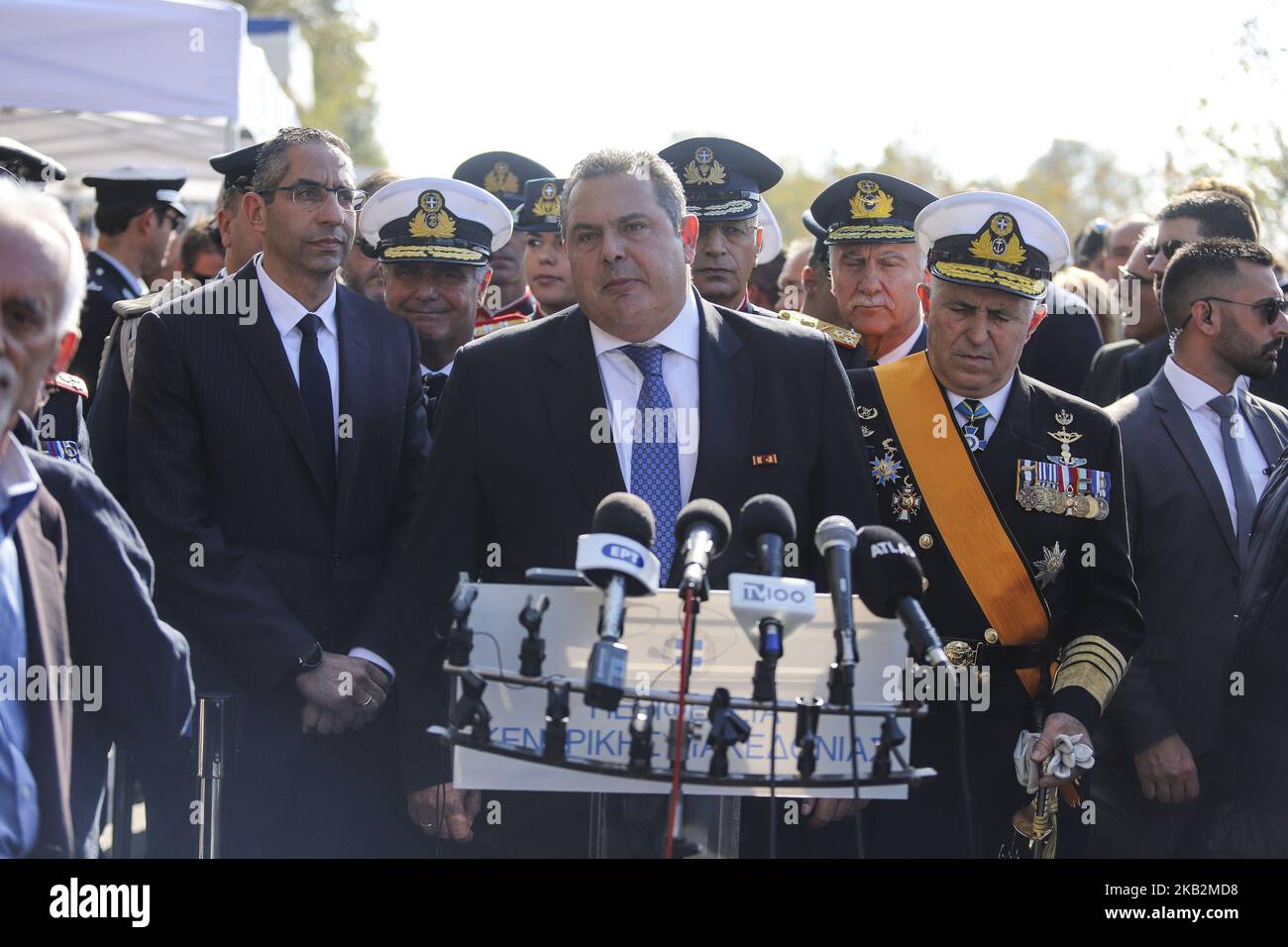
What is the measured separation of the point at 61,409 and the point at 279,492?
2.42 feet

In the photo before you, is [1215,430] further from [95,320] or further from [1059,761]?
[95,320]

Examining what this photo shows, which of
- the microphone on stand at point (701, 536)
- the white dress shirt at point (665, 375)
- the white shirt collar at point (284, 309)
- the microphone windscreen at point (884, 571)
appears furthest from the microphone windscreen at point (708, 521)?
the white shirt collar at point (284, 309)

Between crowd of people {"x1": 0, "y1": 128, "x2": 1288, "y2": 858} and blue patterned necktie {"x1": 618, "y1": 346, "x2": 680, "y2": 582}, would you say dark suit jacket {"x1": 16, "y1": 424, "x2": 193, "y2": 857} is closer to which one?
crowd of people {"x1": 0, "y1": 128, "x2": 1288, "y2": 858}

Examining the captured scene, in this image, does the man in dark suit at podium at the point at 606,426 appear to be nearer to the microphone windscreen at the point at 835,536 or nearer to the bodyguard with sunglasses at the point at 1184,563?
the microphone windscreen at the point at 835,536

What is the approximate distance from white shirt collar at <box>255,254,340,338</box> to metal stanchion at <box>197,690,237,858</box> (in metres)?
1.24

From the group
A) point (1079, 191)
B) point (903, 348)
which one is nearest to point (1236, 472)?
point (903, 348)

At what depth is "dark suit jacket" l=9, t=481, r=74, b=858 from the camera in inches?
104

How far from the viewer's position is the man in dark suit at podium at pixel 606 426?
363cm

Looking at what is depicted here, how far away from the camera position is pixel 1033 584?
4.09 m

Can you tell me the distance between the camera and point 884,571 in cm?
274

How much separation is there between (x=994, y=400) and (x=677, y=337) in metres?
1.08

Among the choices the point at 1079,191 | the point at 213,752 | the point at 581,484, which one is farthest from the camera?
the point at 1079,191

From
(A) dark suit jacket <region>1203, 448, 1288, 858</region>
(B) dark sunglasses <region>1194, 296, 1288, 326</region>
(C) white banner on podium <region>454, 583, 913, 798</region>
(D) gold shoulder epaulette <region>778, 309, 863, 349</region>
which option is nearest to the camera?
(C) white banner on podium <region>454, 583, 913, 798</region>

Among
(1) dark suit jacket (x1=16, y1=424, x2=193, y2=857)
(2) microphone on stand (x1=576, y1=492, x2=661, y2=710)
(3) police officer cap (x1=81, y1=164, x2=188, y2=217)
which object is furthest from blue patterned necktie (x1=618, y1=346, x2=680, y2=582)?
(3) police officer cap (x1=81, y1=164, x2=188, y2=217)
